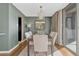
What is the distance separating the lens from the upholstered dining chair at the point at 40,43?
349cm

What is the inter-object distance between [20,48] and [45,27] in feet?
3.06

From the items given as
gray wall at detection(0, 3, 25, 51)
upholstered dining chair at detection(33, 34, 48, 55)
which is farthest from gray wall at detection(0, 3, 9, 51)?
upholstered dining chair at detection(33, 34, 48, 55)

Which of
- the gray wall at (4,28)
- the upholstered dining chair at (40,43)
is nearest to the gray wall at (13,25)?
the gray wall at (4,28)

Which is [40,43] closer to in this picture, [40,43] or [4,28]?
[40,43]

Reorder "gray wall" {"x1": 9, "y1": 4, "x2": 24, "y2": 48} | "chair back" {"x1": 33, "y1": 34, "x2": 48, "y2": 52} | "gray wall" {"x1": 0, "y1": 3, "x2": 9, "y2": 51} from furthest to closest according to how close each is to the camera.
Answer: "gray wall" {"x1": 9, "y1": 4, "x2": 24, "y2": 48} < "gray wall" {"x1": 0, "y1": 3, "x2": 9, "y2": 51} < "chair back" {"x1": 33, "y1": 34, "x2": 48, "y2": 52}

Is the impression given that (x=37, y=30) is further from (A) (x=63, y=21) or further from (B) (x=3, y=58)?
(B) (x=3, y=58)

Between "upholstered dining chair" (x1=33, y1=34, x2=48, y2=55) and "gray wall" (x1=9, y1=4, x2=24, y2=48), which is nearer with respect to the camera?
"upholstered dining chair" (x1=33, y1=34, x2=48, y2=55)

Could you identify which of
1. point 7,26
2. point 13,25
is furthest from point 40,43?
point 13,25

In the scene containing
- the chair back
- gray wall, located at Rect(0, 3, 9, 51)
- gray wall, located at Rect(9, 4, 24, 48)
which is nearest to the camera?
the chair back

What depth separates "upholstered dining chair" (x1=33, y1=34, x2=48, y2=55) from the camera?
138 inches

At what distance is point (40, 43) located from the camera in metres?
3.53

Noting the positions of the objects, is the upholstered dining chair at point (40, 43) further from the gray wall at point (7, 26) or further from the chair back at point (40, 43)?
the gray wall at point (7, 26)

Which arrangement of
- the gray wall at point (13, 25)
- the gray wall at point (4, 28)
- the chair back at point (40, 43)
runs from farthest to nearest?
the gray wall at point (13, 25), the gray wall at point (4, 28), the chair back at point (40, 43)

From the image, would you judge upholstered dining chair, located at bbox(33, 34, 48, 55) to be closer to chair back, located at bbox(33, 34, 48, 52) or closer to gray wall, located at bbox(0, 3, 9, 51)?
chair back, located at bbox(33, 34, 48, 52)
